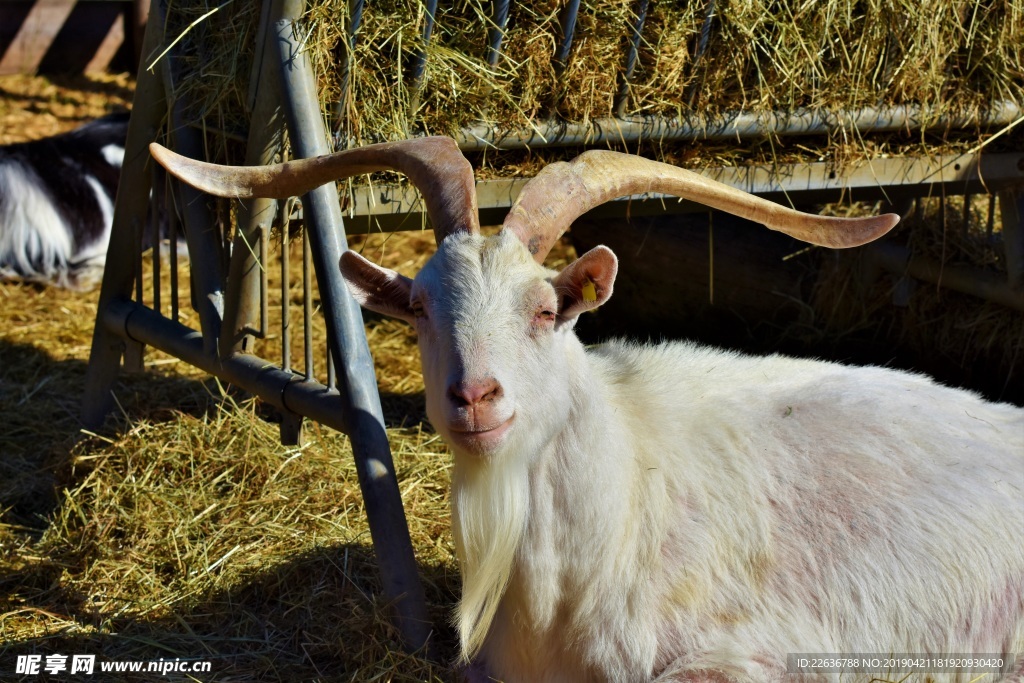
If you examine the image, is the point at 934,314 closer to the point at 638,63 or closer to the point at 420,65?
the point at 638,63

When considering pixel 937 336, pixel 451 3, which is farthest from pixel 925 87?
pixel 451 3

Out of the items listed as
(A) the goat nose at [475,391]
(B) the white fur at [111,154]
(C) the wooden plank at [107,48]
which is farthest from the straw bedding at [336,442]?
(C) the wooden plank at [107,48]

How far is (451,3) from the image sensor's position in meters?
4.06

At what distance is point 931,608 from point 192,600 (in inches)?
102

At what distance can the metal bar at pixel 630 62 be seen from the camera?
13.6 ft

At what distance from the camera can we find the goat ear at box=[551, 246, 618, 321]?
2.93 meters

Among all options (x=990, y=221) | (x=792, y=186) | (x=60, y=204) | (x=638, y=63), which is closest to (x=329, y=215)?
(x=638, y=63)

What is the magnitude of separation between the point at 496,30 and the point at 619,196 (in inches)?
44.9

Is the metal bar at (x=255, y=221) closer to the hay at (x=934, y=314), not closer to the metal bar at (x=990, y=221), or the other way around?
the hay at (x=934, y=314)

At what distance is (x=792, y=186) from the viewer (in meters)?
4.58

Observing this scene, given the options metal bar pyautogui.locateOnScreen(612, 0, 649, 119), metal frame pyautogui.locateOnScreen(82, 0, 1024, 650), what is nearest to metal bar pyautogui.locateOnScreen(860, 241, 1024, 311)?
metal frame pyautogui.locateOnScreen(82, 0, 1024, 650)

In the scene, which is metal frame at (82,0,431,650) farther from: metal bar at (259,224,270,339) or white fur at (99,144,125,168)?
white fur at (99,144,125,168)

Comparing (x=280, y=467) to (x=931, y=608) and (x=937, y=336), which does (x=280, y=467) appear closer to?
(x=931, y=608)

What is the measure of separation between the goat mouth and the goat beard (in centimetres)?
11
